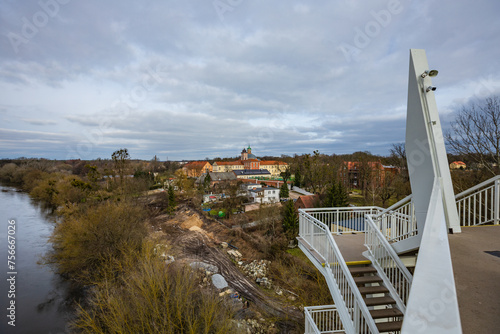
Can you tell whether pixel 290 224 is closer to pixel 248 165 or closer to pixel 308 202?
pixel 308 202

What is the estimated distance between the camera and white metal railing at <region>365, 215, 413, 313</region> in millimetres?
3932

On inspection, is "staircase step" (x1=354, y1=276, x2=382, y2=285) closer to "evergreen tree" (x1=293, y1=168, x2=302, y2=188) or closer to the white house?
the white house

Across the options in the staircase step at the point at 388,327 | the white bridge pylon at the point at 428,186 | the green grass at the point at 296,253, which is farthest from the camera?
the green grass at the point at 296,253

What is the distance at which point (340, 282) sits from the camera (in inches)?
173

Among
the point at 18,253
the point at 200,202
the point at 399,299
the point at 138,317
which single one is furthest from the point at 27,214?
the point at 399,299

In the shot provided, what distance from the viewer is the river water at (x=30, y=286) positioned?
12121 mm

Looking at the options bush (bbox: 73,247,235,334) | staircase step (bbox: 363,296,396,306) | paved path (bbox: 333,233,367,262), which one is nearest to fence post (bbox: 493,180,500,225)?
paved path (bbox: 333,233,367,262)

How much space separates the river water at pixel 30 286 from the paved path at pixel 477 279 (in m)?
15.5

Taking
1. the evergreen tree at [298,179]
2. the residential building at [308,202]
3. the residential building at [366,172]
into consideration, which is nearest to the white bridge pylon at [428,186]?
the residential building at [308,202]

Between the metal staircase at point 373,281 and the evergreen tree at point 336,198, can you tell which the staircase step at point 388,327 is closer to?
the metal staircase at point 373,281

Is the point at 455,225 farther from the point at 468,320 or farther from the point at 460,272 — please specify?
the point at 468,320

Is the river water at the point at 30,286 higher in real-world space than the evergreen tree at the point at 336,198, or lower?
lower

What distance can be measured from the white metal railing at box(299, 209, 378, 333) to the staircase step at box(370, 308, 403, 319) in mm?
183

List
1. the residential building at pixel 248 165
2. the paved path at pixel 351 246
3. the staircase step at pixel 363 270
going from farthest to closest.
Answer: the residential building at pixel 248 165, the paved path at pixel 351 246, the staircase step at pixel 363 270
